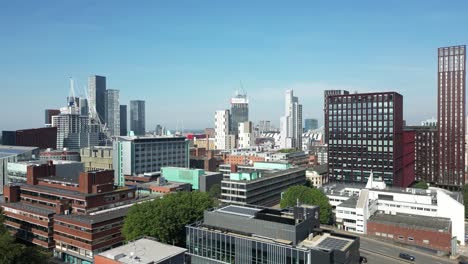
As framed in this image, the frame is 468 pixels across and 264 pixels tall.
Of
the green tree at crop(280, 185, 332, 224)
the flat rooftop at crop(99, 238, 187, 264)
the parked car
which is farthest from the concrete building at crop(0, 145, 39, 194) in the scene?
the parked car

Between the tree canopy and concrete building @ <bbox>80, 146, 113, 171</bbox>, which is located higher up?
concrete building @ <bbox>80, 146, 113, 171</bbox>

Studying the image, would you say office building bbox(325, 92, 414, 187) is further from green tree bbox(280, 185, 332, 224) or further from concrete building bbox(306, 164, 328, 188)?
green tree bbox(280, 185, 332, 224)

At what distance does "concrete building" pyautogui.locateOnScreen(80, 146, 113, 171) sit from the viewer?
12975 centimetres

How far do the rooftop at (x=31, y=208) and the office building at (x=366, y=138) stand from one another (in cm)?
7740

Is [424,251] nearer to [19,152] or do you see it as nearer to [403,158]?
[403,158]

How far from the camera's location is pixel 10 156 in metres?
114

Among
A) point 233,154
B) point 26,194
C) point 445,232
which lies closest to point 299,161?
point 233,154

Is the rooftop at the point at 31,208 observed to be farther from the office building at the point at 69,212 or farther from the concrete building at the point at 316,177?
the concrete building at the point at 316,177

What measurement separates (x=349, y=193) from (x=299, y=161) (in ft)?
245

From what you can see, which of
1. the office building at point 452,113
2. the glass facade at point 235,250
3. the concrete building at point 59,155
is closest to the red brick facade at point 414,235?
the glass facade at point 235,250

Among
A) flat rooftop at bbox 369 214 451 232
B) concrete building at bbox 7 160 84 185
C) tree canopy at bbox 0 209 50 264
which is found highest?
concrete building at bbox 7 160 84 185

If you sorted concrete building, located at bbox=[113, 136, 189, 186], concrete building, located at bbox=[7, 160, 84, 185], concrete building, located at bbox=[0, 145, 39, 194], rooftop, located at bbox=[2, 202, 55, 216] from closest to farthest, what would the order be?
rooftop, located at bbox=[2, 202, 55, 216] < concrete building, located at bbox=[7, 160, 84, 185] < concrete building, located at bbox=[0, 145, 39, 194] < concrete building, located at bbox=[113, 136, 189, 186]

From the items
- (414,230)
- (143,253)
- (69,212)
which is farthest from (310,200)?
(69,212)

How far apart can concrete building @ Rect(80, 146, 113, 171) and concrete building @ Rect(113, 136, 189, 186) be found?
882 centimetres
